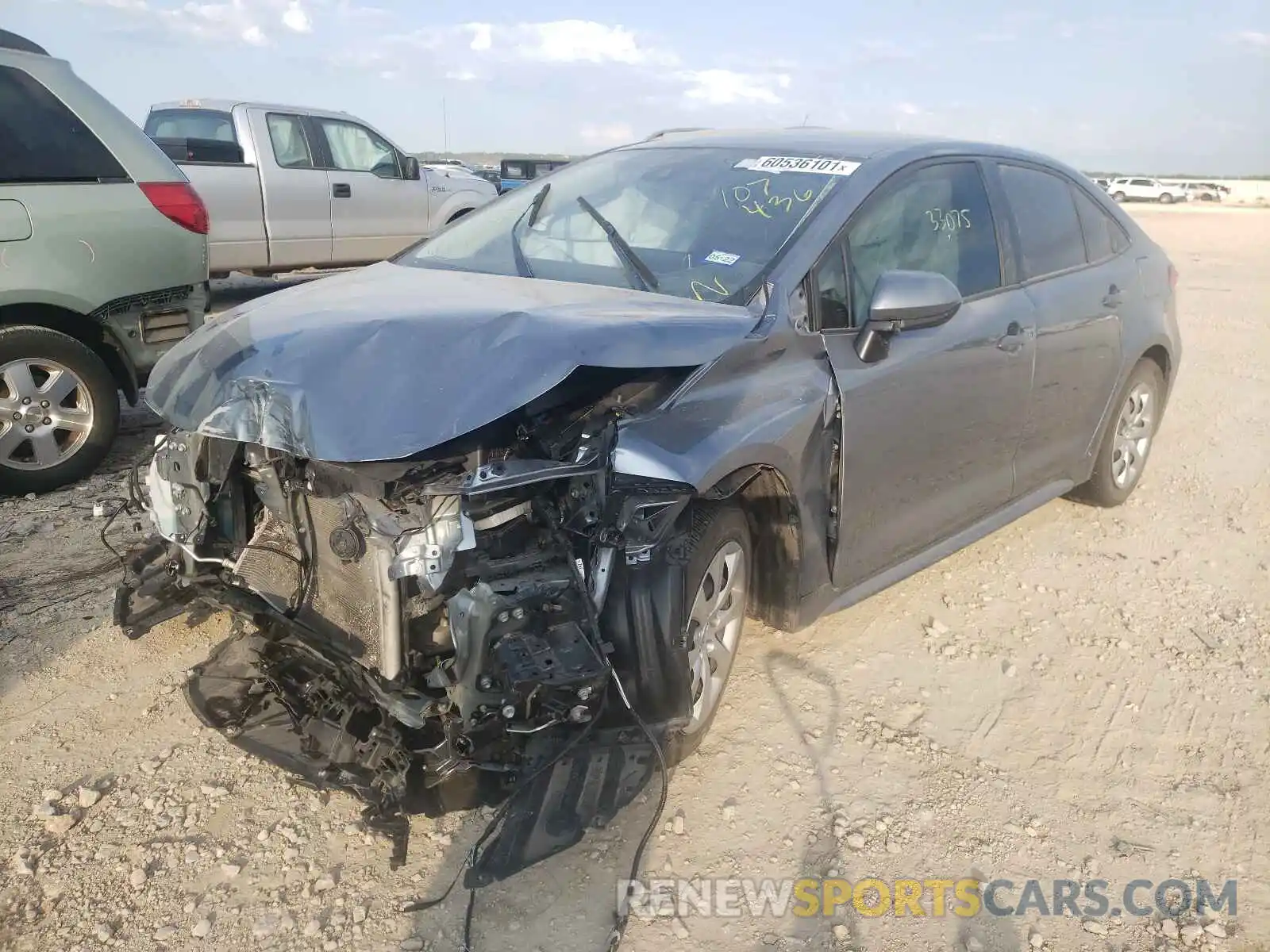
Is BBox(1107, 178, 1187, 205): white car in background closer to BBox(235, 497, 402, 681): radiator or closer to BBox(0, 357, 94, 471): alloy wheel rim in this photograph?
BBox(0, 357, 94, 471): alloy wheel rim

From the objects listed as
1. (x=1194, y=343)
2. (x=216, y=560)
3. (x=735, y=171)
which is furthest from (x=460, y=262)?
(x=1194, y=343)

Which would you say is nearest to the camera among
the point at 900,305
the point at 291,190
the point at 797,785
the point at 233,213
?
the point at 797,785

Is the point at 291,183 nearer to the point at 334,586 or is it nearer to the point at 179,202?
the point at 179,202

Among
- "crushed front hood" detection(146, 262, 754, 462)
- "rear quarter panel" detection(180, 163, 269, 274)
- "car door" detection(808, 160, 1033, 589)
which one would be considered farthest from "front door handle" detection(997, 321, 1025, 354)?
"rear quarter panel" detection(180, 163, 269, 274)

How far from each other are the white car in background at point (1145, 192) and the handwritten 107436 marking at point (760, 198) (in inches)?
2316

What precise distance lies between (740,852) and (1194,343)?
31.3 feet

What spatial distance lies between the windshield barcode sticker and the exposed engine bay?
1.19m

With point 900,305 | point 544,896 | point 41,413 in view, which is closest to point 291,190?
point 41,413

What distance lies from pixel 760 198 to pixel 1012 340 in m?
1.22

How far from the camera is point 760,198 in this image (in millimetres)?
3398

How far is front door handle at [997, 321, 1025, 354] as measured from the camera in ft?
12.4

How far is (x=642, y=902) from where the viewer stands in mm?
2479

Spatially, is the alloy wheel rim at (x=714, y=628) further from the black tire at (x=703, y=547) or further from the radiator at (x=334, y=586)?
the radiator at (x=334, y=586)

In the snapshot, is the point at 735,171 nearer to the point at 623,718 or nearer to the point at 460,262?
the point at 460,262
